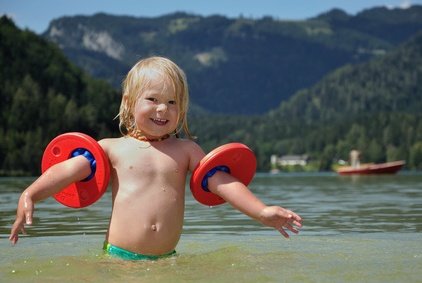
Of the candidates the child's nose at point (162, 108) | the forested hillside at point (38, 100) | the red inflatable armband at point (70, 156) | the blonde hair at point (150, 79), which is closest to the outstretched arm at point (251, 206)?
the blonde hair at point (150, 79)

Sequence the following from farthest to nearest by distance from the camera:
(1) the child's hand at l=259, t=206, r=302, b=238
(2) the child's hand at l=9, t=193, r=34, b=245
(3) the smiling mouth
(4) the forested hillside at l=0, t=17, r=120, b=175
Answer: (4) the forested hillside at l=0, t=17, r=120, b=175, (3) the smiling mouth, (1) the child's hand at l=259, t=206, r=302, b=238, (2) the child's hand at l=9, t=193, r=34, b=245

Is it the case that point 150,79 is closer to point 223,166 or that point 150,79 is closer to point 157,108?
point 157,108

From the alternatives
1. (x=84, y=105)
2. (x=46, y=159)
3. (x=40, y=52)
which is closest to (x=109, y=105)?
(x=84, y=105)

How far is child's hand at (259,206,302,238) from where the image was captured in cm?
666

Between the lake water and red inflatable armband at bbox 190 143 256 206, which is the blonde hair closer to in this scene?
red inflatable armband at bbox 190 143 256 206

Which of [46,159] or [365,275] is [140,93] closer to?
[46,159]

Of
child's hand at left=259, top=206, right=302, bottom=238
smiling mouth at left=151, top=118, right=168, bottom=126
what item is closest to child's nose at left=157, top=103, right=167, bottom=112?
smiling mouth at left=151, top=118, right=168, bottom=126

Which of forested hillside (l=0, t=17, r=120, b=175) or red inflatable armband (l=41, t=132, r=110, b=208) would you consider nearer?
red inflatable armband (l=41, t=132, r=110, b=208)

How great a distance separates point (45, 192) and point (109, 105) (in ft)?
392

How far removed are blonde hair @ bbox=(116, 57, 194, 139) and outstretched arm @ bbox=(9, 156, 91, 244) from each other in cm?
67

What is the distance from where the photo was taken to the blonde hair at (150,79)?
7348mm

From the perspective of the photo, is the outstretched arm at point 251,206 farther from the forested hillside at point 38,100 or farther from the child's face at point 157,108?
the forested hillside at point 38,100

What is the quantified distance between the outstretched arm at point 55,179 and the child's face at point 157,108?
1.96ft

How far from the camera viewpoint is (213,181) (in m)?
7.43
